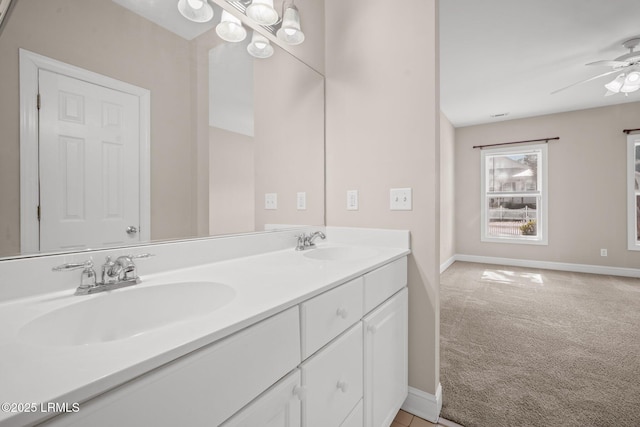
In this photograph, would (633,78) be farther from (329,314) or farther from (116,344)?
(116,344)

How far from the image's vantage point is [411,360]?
1.49 meters

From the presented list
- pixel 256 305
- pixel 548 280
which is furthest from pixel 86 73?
pixel 548 280

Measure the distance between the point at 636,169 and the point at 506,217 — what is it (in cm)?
169

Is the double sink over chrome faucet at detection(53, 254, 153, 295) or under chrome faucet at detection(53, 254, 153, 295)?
under

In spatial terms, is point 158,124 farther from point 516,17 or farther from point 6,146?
point 516,17

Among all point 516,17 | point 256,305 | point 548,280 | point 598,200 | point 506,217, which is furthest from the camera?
point 506,217

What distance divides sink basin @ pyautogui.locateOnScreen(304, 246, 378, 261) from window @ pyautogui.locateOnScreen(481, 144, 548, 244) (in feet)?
14.5

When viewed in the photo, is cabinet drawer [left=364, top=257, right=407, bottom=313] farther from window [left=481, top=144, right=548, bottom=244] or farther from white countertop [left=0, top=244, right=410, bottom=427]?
window [left=481, top=144, right=548, bottom=244]

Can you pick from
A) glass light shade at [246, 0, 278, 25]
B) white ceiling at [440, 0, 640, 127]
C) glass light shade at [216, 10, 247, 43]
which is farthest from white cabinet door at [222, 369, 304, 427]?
white ceiling at [440, 0, 640, 127]

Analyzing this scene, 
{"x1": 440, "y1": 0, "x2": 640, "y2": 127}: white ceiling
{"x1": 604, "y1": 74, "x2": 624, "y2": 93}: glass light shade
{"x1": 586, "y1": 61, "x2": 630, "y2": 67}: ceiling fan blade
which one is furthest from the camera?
{"x1": 604, "y1": 74, "x2": 624, "y2": 93}: glass light shade

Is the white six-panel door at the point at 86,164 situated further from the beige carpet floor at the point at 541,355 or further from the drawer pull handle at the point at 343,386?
the beige carpet floor at the point at 541,355

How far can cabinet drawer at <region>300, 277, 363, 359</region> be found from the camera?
2.56ft

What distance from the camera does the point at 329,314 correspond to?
0.87 m

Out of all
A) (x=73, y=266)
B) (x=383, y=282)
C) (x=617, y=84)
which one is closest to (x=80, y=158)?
(x=73, y=266)
